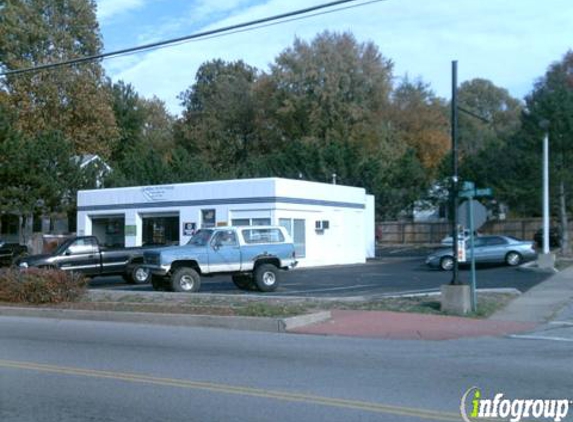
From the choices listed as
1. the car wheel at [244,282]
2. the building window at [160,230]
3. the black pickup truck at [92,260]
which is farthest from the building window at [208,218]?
the car wheel at [244,282]

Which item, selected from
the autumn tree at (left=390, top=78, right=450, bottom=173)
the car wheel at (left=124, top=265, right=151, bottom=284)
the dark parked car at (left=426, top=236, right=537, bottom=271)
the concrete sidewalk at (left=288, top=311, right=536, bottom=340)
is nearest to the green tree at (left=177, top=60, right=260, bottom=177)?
the autumn tree at (left=390, top=78, right=450, bottom=173)

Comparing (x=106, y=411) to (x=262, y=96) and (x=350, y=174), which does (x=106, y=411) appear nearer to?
(x=350, y=174)

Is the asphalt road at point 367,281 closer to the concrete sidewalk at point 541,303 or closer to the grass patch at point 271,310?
the concrete sidewalk at point 541,303

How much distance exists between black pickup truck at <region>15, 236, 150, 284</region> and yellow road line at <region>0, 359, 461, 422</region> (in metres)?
15.2

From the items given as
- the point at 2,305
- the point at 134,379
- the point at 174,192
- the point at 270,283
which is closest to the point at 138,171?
the point at 174,192

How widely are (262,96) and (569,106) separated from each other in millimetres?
37202

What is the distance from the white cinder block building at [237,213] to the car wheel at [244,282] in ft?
32.3

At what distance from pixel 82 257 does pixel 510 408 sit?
2049 centimetres

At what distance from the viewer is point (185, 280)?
72.7ft

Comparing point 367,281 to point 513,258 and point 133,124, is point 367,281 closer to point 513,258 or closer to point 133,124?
point 513,258

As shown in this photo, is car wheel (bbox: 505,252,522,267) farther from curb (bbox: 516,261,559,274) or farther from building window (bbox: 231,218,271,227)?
building window (bbox: 231,218,271,227)

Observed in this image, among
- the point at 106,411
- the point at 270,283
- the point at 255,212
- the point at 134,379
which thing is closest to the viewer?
the point at 106,411

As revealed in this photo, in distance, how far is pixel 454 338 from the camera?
554 inches

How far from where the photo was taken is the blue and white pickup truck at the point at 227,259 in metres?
22.1
